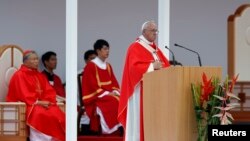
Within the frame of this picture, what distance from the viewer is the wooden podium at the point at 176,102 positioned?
955 cm

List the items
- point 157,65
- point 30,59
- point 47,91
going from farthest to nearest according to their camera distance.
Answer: point 47,91 < point 30,59 < point 157,65

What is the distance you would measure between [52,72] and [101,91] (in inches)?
47.9

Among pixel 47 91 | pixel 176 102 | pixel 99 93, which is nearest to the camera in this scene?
pixel 176 102

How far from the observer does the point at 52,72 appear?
1575 cm

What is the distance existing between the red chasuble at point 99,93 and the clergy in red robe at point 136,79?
268 centimetres

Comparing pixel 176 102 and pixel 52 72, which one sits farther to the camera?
pixel 52 72

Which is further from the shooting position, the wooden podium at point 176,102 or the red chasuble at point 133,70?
the red chasuble at point 133,70

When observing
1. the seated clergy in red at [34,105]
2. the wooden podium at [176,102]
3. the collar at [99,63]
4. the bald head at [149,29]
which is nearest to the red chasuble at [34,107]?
the seated clergy in red at [34,105]

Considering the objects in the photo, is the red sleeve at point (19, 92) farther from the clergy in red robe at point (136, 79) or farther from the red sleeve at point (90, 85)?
the clergy in red robe at point (136, 79)

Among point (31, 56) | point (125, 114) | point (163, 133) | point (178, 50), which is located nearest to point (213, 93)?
point (163, 133)

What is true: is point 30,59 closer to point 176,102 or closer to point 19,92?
point 19,92

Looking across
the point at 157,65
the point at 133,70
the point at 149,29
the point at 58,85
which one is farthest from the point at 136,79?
the point at 58,85

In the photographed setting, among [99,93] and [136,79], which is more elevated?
[136,79]

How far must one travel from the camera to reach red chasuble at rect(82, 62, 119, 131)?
14711mm
